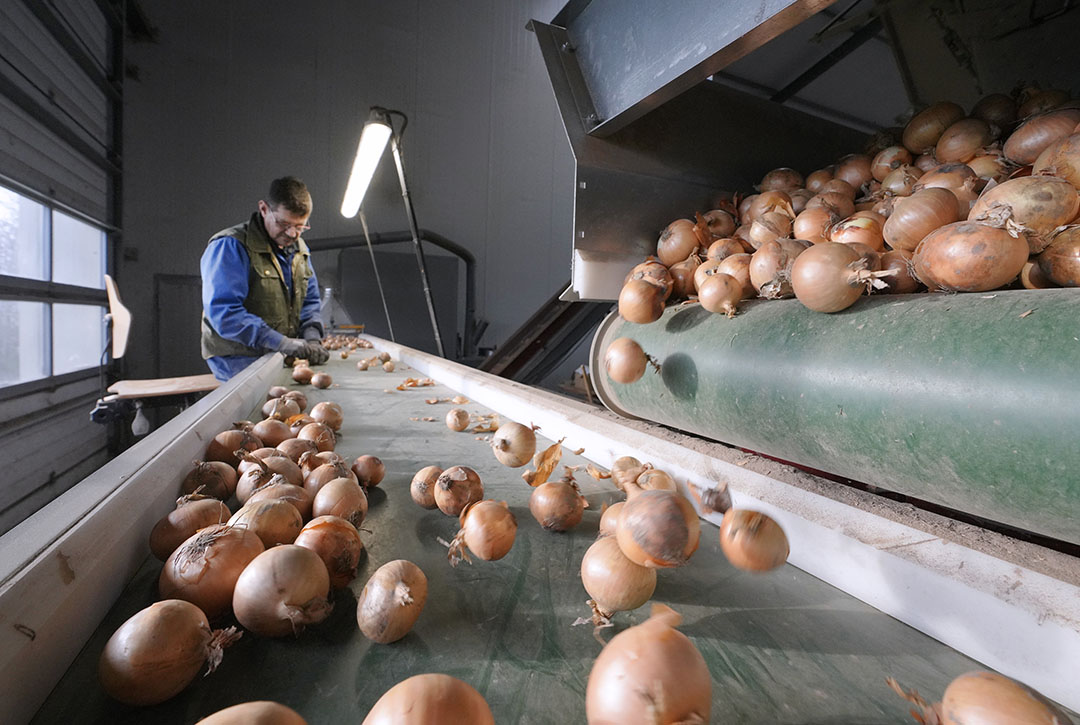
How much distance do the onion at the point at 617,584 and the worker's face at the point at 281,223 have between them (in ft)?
10.1

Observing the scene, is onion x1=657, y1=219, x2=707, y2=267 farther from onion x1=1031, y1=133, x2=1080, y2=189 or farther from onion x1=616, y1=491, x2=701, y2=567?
onion x1=616, y1=491, x2=701, y2=567

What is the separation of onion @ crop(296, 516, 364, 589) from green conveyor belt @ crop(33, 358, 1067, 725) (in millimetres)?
29

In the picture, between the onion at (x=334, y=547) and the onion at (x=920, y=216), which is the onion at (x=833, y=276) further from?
the onion at (x=334, y=547)

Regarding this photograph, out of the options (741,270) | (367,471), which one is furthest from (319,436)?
(741,270)

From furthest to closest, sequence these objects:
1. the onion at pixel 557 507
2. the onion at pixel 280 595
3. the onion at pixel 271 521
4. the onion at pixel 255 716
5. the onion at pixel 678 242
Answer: the onion at pixel 678 242 → the onion at pixel 557 507 → the onion at pixel 271 521 → the onion at pixel 280 595 → the onion at pixel 255 716

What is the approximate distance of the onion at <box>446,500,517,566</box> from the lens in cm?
70

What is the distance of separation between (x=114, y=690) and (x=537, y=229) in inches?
308

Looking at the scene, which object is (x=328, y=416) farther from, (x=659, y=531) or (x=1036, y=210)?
(x=1036, y=210)

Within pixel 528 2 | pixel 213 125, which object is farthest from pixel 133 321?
pixel 528 2

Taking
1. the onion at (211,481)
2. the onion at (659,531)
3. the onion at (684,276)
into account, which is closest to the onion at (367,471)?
the onion at (211,481)

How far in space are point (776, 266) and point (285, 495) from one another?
1026 millimetres

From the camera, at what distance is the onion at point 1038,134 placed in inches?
37.6

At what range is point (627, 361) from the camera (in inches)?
47.5

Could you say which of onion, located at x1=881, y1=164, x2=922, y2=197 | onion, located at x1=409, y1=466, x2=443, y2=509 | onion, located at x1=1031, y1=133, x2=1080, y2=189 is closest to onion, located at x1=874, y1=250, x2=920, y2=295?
onion, located at x1=1031, y1=133, x2=1080, y2=189
